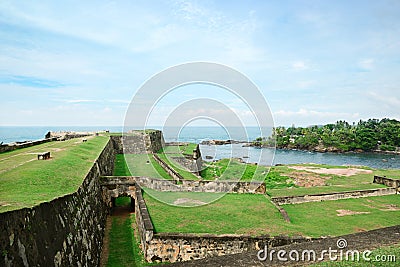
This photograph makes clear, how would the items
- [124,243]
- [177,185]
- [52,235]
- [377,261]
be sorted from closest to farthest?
[377,261] → [52,235] → [124,243] → [177,185]

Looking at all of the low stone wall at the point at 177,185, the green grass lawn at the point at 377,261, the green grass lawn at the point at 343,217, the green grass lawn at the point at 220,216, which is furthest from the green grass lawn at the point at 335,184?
the green grass lawn at the point at 377,261

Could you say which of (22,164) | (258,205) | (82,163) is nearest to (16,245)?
(22,164)

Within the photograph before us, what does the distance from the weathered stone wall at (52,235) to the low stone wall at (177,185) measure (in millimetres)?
5088

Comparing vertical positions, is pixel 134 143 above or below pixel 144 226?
above

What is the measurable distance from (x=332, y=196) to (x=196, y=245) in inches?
432

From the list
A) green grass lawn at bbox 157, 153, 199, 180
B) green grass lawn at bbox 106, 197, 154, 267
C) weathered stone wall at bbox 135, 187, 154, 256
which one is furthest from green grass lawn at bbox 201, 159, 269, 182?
weathered stone wall at bbox 135, 187, 154, 256

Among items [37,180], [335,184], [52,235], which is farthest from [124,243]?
[335,184]

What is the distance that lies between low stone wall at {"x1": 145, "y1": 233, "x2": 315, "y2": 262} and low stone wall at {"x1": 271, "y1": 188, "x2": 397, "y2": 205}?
6.55 m

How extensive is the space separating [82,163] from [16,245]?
8380 millimetres

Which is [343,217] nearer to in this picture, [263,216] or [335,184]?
[263,216]

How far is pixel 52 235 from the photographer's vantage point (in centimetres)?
564

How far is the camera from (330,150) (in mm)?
72750

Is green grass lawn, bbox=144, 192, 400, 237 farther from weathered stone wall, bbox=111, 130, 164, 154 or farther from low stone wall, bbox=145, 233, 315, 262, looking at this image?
weathered stone wall, bbox=111, 130, 164, 154

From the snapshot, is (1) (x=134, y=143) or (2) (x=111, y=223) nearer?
(2) (x=111, y=223)
